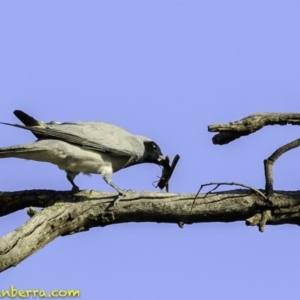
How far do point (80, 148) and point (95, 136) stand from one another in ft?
1.07

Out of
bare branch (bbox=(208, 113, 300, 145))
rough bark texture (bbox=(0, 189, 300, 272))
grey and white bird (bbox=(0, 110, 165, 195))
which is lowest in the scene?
rough bark texture (bbox=(0, 189, 300, 272))

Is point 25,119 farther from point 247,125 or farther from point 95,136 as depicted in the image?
point 247,125

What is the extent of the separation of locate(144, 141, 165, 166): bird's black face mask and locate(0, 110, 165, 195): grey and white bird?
289 mm

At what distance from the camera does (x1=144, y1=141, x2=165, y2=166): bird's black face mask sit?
10.2 m

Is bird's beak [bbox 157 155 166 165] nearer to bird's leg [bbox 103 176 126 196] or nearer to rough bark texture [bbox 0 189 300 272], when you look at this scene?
bird's leg [bbox 103 176 126 196]

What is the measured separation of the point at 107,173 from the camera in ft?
30.0

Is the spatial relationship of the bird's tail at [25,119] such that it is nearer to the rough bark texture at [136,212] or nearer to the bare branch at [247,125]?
the rough bark texture at [136,212]

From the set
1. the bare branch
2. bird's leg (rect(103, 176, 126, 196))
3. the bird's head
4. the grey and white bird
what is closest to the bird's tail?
the grey and white bird

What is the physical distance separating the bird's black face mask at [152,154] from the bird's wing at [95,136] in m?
0.36

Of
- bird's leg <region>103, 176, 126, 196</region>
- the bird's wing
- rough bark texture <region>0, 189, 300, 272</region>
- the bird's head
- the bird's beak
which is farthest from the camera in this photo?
the bird's head

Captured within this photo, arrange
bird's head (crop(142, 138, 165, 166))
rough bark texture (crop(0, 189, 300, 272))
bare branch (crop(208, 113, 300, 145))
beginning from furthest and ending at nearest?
1. bird's head (crop(142, 138, 165, 166))
2. rough bark texture (crop(0, 189, 300, 272))
3. bare branch (crop(208, 113, 300, 145))

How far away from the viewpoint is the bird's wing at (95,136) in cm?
886

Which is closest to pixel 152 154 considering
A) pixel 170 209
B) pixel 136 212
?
pixel 136 212

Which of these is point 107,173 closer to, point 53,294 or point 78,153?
point 78,153
